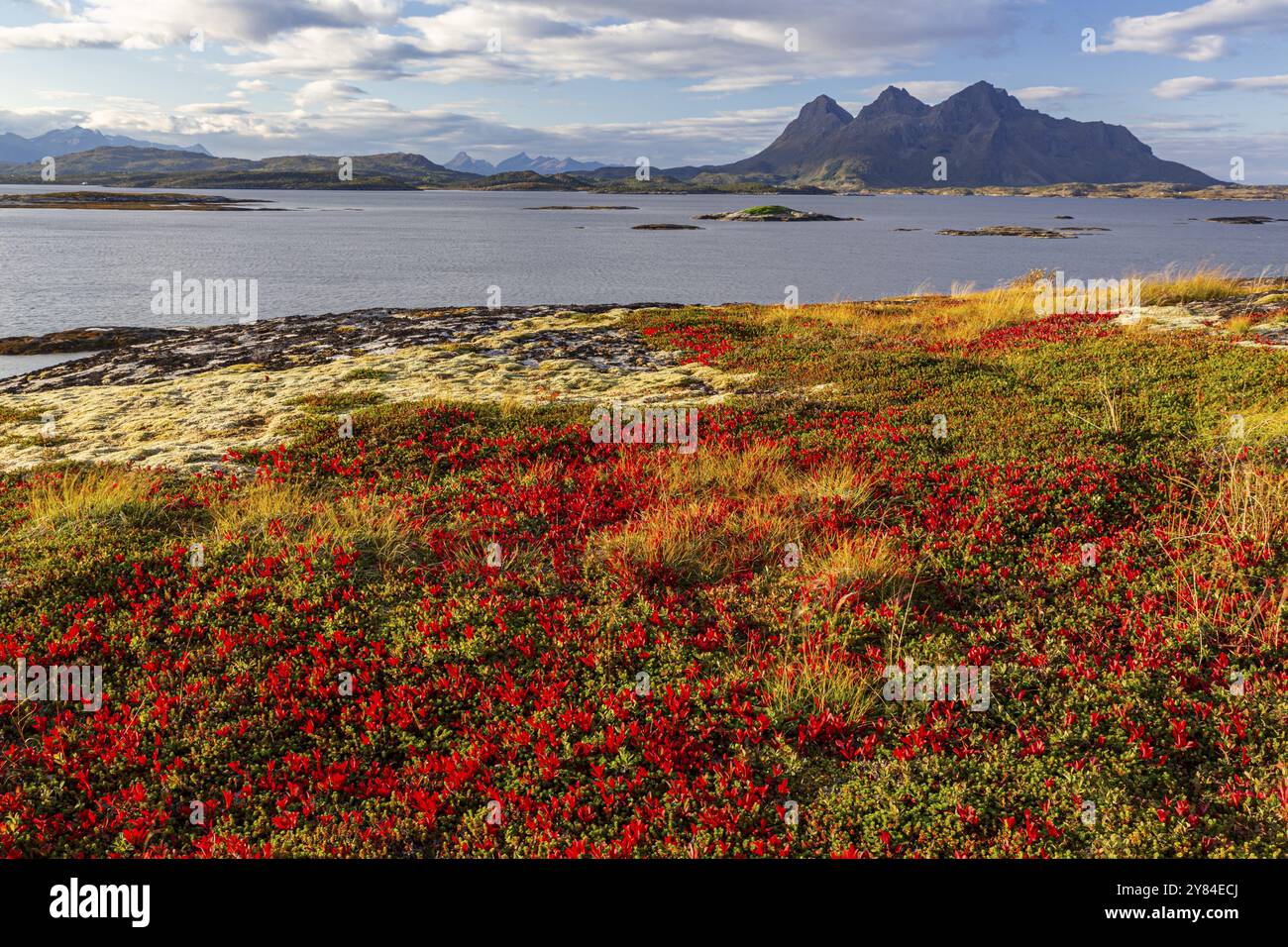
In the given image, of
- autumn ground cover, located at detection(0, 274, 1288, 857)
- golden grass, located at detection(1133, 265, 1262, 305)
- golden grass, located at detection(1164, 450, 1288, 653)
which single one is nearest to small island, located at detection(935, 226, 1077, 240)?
golden grass, located at detection(1133, 265, 1262, 305)

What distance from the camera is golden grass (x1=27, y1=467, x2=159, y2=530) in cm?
1302

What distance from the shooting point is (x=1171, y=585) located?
10242 millimetres

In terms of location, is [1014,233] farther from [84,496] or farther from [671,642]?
[84,496]

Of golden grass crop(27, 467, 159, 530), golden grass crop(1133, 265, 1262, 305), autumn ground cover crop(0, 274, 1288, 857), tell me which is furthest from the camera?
golden grass crop(1133, 265, 1262, 305)

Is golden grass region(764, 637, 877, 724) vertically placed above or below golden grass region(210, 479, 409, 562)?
below

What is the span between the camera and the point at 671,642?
31.0 feet

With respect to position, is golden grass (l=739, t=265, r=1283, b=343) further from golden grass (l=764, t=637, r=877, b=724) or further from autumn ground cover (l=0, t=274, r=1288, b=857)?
golden grass (l=764, t=637, r=877, b=724)

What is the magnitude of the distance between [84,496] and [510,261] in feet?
286

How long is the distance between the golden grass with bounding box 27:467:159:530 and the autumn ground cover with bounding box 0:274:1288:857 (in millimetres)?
118

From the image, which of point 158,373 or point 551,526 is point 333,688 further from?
point 158,373

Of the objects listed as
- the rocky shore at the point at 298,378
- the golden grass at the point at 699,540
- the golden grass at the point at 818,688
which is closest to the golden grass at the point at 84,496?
the rocky shore at the point at 298,378

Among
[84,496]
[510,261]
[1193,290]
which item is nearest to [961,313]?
[1193,290]

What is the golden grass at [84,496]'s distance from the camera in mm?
13023
